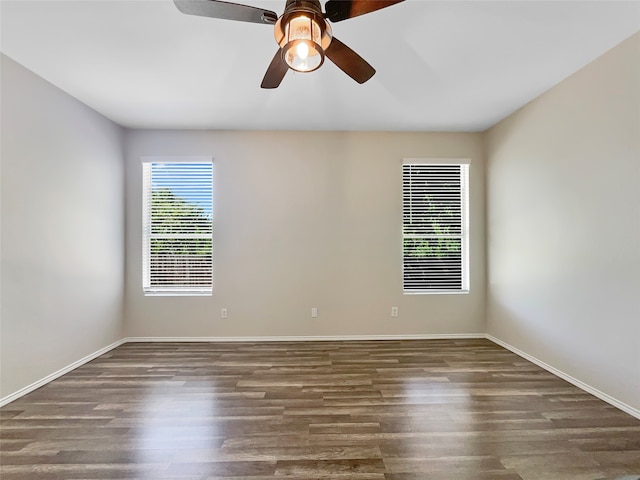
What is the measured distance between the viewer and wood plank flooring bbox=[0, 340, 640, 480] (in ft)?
5.91

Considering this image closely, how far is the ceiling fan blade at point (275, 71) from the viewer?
1.79 metres

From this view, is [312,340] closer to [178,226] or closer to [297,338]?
[297,338]

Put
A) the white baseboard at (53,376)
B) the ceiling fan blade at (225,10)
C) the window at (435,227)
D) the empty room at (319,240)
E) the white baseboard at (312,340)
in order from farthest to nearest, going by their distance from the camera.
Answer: the window at (435,227), the white baseboard at (312,340), the white baseboard at (53,376), the empty room at (319,240), the ceiling fan blade at (225,10)

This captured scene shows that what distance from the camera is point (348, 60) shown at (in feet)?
6.02

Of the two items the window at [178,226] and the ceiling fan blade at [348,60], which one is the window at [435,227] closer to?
the ceiling fan blade at [348,60]

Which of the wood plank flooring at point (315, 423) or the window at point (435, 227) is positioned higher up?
the window at point (435, 227)

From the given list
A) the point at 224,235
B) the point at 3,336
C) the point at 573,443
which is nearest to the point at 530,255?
the point at 573,443

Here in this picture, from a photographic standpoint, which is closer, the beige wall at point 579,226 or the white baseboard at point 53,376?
the beige wall at point 579,226

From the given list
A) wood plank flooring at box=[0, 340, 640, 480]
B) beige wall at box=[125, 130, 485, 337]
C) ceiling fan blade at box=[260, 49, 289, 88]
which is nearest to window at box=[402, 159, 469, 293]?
beige wall at box=[125, 130, 485, 337]

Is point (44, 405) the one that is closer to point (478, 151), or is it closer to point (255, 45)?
point (255, 45)

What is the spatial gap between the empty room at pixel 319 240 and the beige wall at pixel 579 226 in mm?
22

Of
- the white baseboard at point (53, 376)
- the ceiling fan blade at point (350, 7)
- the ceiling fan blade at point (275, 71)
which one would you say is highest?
the ceiling fan blade at point (350, 7)

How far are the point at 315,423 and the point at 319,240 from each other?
2311mm

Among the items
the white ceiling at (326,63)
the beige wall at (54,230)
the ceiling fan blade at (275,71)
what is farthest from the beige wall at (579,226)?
the beige wall at (54,230)
